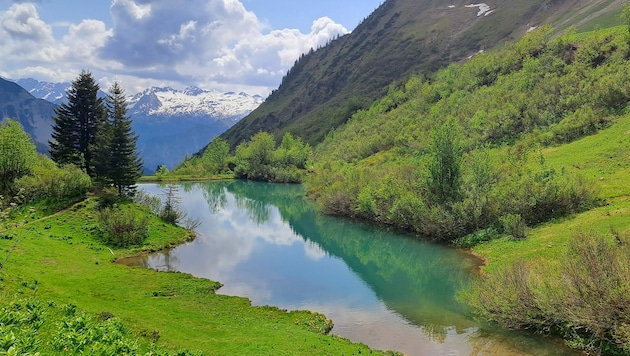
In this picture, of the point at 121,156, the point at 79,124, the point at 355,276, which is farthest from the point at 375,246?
the point at 79,124

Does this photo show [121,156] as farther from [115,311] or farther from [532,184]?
[532,184]

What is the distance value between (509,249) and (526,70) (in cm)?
8494

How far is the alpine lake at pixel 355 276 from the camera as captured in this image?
1158 inches

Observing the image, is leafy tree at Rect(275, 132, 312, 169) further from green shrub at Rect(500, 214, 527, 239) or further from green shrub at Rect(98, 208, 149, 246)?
green shrub at Rect(500, 214, 527, 239)

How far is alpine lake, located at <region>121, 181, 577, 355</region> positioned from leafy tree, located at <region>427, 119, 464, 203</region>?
7.66 m

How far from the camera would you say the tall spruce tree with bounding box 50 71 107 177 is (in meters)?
70.8

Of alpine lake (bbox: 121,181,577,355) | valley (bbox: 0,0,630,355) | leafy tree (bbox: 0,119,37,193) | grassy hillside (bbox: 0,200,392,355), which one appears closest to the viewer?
grassy hillside (bbox: 0,200,392,355)

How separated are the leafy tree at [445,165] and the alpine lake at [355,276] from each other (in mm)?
7657

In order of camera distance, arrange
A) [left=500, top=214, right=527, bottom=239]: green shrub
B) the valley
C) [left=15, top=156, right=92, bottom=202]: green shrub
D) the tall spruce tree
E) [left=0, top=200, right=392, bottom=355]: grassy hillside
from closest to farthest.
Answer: [left=0, top=200, right=392, bottom=355]: grassy hillside < the valley < [left=500, top=214, right=527, bottom=239]: green shrub < [left=15, top=156, right=92, bottom=202]: green shrub < the tall spruce tree

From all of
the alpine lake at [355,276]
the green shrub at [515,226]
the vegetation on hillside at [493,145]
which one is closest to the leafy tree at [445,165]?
the vegetation on hillside at [493,145]

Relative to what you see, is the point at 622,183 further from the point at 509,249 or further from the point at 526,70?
the point at 526,70

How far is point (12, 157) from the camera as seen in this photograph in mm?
57625

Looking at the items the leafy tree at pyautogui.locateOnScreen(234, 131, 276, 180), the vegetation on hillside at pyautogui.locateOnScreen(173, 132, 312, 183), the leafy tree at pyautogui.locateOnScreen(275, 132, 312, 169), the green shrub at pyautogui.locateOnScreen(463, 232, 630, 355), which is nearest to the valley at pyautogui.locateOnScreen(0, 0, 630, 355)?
the green shrub at pyautogui.locateOnScreen(463, 232, 630, 355)

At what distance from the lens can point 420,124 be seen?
130625 mm
